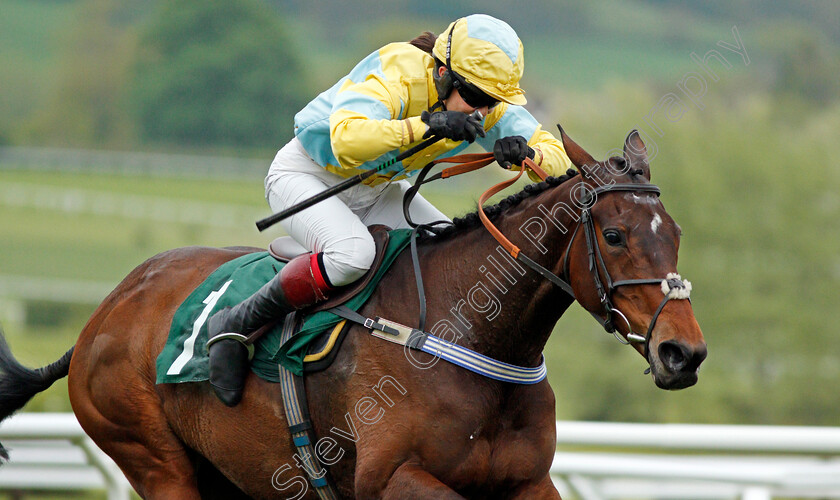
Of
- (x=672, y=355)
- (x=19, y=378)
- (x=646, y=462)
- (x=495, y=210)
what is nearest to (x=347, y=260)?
(x=495, y=210)

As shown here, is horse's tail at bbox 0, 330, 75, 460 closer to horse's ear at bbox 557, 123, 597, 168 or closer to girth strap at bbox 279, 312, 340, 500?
girth strap at bbox 279, 312, 340, 500

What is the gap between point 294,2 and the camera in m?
65.8

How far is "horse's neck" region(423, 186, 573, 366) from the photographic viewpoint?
3.49 metres

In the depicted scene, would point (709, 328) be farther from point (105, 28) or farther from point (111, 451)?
point (105, 28)

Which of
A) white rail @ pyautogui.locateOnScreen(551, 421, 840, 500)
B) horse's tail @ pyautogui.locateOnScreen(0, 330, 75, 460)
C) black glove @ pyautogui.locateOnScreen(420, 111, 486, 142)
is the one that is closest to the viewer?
black glove @ pyautogui.locateOnScreen(420, 111, 486, 142)

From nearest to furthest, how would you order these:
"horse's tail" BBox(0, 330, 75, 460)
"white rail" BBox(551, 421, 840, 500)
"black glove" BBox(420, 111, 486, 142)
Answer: "black glove" BBox(420, 111, 486, 142)
"horse's tail" BBox(0, 330, 75, 460)
"white rail" BBox(551, 421, 840, 500)

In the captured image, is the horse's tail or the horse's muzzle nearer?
the horse's muzzle

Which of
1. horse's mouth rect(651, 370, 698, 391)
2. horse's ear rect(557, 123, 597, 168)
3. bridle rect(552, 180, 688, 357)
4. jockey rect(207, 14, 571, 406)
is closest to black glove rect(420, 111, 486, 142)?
jockey rect(207, 14, 571, 406)

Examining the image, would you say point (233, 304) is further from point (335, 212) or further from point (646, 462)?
point (646, 462)

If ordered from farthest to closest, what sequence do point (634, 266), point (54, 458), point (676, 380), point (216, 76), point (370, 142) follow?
point (216, 76) < point (54, 458) < point (370, 142) < point (634, 266) < point (676, 380)

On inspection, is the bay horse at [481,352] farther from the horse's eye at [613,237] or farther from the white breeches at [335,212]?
the white breeches at [335,212]

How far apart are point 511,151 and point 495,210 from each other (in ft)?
0.73

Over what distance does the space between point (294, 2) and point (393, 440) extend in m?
65.1

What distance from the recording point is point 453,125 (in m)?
3.46
